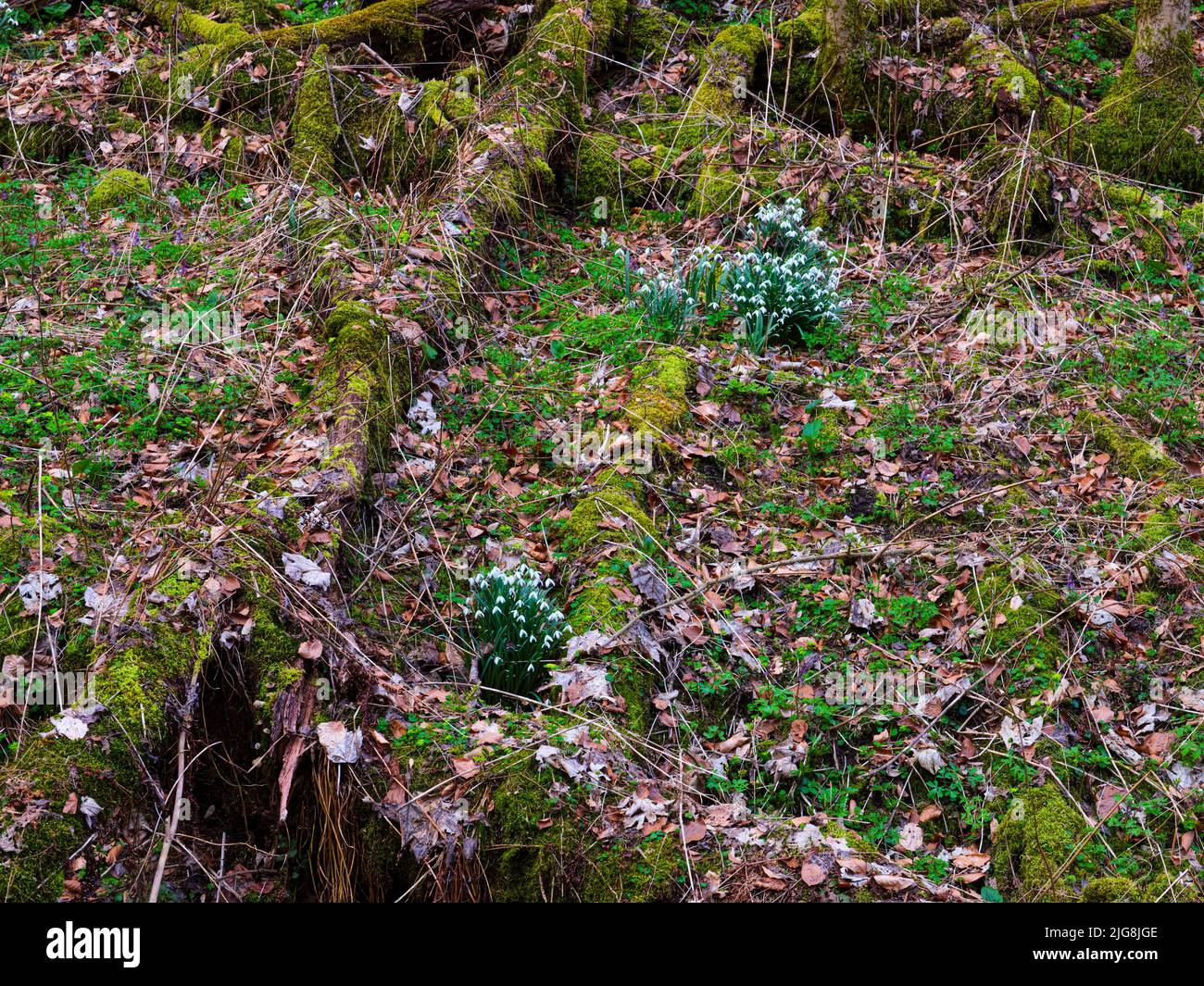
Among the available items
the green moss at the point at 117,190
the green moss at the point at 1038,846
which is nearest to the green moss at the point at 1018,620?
the green moss at the point at 1038,846

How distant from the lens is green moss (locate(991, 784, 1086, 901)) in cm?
370

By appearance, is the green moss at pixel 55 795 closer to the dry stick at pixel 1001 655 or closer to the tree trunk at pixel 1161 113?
the dry stick at pixel 1001 655

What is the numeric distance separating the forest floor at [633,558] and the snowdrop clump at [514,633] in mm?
122

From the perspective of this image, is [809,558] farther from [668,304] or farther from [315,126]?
[315,126]

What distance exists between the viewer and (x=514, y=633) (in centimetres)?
413

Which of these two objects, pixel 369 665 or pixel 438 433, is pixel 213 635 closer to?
pixel 369 665

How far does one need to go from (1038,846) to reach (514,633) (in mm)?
2222

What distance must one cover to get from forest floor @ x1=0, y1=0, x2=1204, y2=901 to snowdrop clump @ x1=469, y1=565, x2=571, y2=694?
12cm

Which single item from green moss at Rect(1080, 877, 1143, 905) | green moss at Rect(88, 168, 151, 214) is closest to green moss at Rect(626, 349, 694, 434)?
green moss at Rect(1080, 877, 1143, 905)

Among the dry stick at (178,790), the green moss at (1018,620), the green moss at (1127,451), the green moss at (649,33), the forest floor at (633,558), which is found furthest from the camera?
the green moss at (649,33)

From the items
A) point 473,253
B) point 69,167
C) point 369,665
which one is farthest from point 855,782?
point 69,167

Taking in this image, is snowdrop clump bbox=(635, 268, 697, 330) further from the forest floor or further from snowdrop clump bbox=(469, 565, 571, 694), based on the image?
snowdrop clump bbox=(469, 565, 571, 694)

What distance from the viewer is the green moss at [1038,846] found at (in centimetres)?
370
